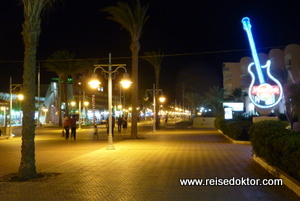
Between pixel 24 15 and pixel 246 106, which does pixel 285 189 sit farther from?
pixel 246 106

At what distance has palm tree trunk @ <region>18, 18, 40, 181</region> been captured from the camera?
10.9m

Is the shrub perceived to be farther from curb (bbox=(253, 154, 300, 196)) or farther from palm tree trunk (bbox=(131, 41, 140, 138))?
curb (bbox=(253, 154, 300, 196))

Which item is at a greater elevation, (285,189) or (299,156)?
(299,156)

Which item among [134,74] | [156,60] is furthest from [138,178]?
[156,60]

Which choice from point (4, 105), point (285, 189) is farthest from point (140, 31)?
point (285, 189)

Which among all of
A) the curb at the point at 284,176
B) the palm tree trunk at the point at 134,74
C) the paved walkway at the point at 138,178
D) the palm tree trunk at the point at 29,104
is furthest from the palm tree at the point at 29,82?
the palm tree trunk at the point at 134,74

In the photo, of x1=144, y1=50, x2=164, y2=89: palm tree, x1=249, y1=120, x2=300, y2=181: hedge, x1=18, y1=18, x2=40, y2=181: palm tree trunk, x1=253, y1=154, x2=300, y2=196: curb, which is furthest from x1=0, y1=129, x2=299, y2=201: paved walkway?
x1=144, y1=50, x2=164, y2=89: palm tree

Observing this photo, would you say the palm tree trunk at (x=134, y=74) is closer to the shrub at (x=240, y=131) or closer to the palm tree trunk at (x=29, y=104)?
the shrub at (x=240, y=131)

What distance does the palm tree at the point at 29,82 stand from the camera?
35.9 feet

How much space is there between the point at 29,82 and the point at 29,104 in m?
0.61

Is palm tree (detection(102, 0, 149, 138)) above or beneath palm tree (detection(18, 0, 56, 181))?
above

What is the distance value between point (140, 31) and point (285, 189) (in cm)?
2090

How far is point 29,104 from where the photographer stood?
11.1m

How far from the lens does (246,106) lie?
73.0 m
